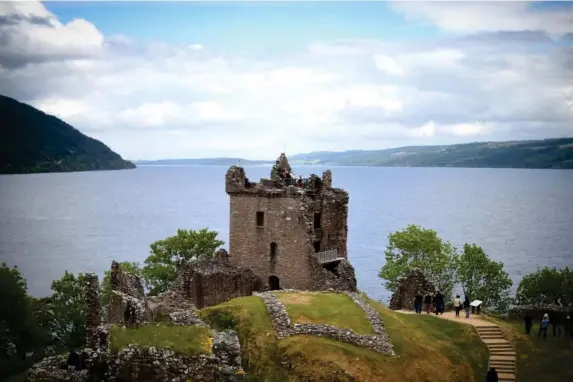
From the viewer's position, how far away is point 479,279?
59.5 m

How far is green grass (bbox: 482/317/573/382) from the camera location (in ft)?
99.1

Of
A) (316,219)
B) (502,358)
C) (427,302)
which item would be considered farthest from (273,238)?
(502,358)

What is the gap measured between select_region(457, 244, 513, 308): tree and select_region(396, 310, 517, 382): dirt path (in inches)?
895

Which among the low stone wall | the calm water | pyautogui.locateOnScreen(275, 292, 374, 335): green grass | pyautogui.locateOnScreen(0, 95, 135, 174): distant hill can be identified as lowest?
the calm water

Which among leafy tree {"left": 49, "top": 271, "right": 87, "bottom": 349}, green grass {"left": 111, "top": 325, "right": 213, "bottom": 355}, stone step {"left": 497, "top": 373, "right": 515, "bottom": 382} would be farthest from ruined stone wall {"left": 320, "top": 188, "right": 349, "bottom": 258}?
green grass {"left": 111, "top": 325, "right": 213, "bottom": 355}

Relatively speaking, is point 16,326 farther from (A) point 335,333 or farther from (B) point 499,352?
(B) point 499,352

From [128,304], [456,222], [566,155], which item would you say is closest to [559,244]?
[566,155]

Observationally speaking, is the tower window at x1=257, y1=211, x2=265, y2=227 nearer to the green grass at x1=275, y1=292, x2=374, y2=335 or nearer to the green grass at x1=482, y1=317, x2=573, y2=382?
the green grass at x1=275, y1=292, x2=374, y2=335

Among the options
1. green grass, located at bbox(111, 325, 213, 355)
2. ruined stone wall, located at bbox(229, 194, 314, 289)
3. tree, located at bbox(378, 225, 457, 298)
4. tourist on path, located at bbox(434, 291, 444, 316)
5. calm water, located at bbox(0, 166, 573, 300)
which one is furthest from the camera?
calm water, located at bbox(0, 166, 573, 300)

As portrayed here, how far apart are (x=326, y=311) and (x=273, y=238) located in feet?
43.4

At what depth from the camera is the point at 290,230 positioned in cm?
4297

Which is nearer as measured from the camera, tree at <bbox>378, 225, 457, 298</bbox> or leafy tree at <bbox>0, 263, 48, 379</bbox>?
leafy tree at <bbox>0, 263, 48, 379</bbox>

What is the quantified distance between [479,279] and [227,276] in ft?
89.3

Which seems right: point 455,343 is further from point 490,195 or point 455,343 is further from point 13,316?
point 490,195
